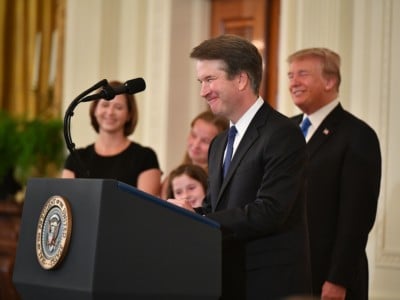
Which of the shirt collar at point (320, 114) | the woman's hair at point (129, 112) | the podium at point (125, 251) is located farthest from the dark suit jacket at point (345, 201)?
the podium at point (125, 251)

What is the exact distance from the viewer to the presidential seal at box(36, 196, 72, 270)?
247 centimetres

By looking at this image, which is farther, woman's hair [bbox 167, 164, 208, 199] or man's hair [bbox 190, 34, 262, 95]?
woman's hair [bbox 167, 164, 208, 199]

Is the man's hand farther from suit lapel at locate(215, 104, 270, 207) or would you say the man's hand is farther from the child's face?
suit lapel at locate(215, 104, 270, 207)

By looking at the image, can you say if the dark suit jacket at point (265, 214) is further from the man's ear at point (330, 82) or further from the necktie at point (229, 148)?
the man's ear at point (330, 82)

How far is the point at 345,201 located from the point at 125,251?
5.52 feet

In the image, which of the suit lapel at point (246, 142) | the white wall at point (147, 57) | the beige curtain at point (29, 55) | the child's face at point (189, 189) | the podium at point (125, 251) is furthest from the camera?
the beige curtain at point (29, 55)

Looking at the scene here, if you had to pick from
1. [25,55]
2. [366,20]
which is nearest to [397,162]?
[366,20]

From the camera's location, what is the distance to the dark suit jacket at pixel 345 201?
3.84m

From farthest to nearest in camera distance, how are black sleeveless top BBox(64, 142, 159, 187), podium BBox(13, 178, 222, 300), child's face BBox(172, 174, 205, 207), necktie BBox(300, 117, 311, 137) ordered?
1. black sleeveless top BBox(64, 142, 159, 187)
2. child's face BBox(172, 174, 205, 207)
3. necktie BBox(300, 117, 311, 137)
4. podium BBox(13, 178, 222, 300)

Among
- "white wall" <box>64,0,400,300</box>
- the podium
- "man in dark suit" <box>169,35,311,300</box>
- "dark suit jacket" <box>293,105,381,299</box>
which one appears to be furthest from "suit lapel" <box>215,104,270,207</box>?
"white wall" <box>64,0,400,300</box>

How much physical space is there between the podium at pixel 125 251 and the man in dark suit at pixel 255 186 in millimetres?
199

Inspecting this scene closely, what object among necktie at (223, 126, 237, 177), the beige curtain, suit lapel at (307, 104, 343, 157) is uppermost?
the beige curtain

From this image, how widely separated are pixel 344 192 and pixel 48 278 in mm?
1753

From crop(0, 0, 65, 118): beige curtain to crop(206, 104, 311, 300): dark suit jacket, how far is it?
496cm
